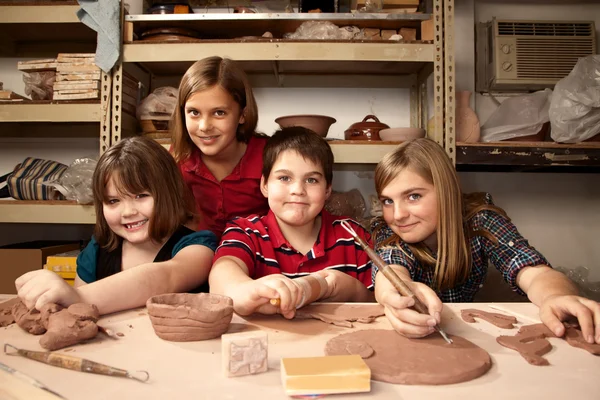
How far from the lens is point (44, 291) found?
2.80ft

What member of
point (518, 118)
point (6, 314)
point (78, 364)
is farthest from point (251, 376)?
point (518, 118)

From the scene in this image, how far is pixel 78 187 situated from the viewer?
204 cm

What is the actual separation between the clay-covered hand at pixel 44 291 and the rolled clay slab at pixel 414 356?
545 mm

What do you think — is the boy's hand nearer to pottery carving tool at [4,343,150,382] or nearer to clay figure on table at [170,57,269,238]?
pottery carving tool at [4,343,150,382]

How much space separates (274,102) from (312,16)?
24.5 inches

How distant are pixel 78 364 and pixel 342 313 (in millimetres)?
515

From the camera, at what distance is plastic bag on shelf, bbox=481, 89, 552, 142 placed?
2033 mm

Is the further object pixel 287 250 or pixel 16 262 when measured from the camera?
pixel 16 262

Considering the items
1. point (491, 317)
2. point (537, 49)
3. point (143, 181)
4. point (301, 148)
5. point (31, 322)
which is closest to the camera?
point (31, 322)

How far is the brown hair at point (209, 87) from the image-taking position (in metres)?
1.64

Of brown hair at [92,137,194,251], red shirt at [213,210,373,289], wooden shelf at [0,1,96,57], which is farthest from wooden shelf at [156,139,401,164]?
wooden shelf at [0,1,96,57]

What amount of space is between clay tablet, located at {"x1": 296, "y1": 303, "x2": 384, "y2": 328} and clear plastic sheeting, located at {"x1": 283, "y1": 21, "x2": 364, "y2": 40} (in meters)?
1.47

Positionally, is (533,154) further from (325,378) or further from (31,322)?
(31,322)

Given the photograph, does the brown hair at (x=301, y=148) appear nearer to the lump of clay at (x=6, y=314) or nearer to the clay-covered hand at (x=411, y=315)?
the clay-covered hand at (x=411, y=315)
